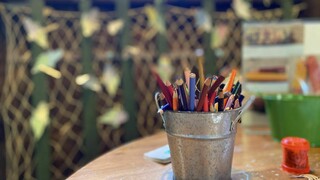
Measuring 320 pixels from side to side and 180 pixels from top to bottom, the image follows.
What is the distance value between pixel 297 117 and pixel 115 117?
0.86 m

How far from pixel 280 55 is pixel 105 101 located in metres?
0.78

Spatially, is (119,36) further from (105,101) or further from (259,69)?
(259,69)

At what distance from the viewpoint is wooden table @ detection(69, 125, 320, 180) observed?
865mm

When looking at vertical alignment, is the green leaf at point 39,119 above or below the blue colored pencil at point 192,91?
below

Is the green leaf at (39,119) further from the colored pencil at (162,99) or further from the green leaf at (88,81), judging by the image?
the colored pencil at (162,99)

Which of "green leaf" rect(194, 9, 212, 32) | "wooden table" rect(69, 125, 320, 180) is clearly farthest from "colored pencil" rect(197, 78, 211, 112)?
"green leaf" rect(194, 9, 212, 32)

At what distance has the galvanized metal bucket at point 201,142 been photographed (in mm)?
753

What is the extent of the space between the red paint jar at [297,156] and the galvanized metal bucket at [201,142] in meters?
0.18

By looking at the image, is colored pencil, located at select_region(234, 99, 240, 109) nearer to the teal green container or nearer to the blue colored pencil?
the blue colored pencil

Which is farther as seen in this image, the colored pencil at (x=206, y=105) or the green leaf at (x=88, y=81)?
the green leaf at (x=88, y=81)

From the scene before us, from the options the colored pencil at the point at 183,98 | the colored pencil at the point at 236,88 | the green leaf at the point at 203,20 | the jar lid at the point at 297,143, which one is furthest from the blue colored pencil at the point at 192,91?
the green leaf at the point at 203,20

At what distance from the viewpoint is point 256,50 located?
140cm

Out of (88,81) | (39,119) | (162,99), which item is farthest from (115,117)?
(162,99)

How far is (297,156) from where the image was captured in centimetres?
87
